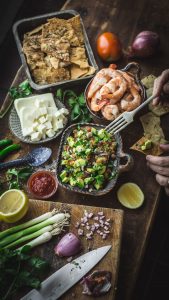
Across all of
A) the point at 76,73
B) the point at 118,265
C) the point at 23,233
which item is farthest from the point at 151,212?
the point at 76,73

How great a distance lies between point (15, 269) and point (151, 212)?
100cm

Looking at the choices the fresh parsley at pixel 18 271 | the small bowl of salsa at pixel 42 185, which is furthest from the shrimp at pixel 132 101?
the fresh parsley at pixel 18 271

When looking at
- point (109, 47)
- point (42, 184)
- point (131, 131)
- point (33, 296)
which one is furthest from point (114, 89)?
point (33, 296)

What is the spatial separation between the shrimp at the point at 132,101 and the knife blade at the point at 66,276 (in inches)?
41.5

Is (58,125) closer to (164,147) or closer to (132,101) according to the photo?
(132,101)

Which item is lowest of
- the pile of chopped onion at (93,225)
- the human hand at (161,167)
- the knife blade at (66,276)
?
the knife blade at (66,276)

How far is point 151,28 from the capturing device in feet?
11.5

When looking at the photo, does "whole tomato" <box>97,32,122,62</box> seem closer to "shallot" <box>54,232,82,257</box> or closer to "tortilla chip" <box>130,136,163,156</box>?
"tortilla chip" <box>130,136,163,156</box>

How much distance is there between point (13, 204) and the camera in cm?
261

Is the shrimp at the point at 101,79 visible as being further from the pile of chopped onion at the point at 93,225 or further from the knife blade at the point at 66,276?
the knife blade at the point at 66,276

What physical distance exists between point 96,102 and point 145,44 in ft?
2.27

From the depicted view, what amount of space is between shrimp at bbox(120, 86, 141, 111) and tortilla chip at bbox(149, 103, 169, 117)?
176 millimetres

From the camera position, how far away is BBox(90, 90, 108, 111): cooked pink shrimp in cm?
298

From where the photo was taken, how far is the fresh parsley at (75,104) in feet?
10.2
